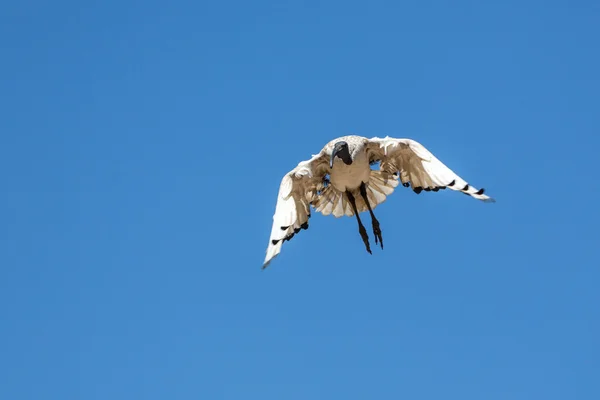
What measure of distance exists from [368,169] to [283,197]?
236 cm

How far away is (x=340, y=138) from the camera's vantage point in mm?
24656

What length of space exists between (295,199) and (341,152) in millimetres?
1451

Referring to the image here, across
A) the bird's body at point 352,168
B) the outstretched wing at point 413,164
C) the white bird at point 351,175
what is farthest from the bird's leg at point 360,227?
the outstretched wing at point 413,164

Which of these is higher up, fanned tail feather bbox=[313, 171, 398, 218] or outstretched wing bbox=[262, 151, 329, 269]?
fanned tail feather bbox=[313, 171, 398, 218]

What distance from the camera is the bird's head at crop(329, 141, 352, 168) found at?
24.1m

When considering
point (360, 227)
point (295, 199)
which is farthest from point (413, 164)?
point (295, 199)

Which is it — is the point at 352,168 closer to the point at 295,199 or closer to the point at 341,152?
the point at 341,152

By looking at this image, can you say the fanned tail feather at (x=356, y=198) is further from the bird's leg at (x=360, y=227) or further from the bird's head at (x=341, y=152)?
the bird's head at (x=341, y=152)

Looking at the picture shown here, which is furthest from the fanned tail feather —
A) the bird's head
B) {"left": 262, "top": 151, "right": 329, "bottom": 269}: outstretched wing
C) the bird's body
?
the bird's head

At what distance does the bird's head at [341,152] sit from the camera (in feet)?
79.0

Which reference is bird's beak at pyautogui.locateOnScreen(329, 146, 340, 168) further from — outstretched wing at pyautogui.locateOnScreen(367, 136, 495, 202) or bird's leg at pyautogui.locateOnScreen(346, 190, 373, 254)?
bird's leg at pyautogui.locateOnScreen(346, 190, 373, 254)

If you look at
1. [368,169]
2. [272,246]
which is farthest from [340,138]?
[272,246]

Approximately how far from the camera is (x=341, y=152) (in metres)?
24.1

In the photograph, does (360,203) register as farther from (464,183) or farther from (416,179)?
(464,183)
